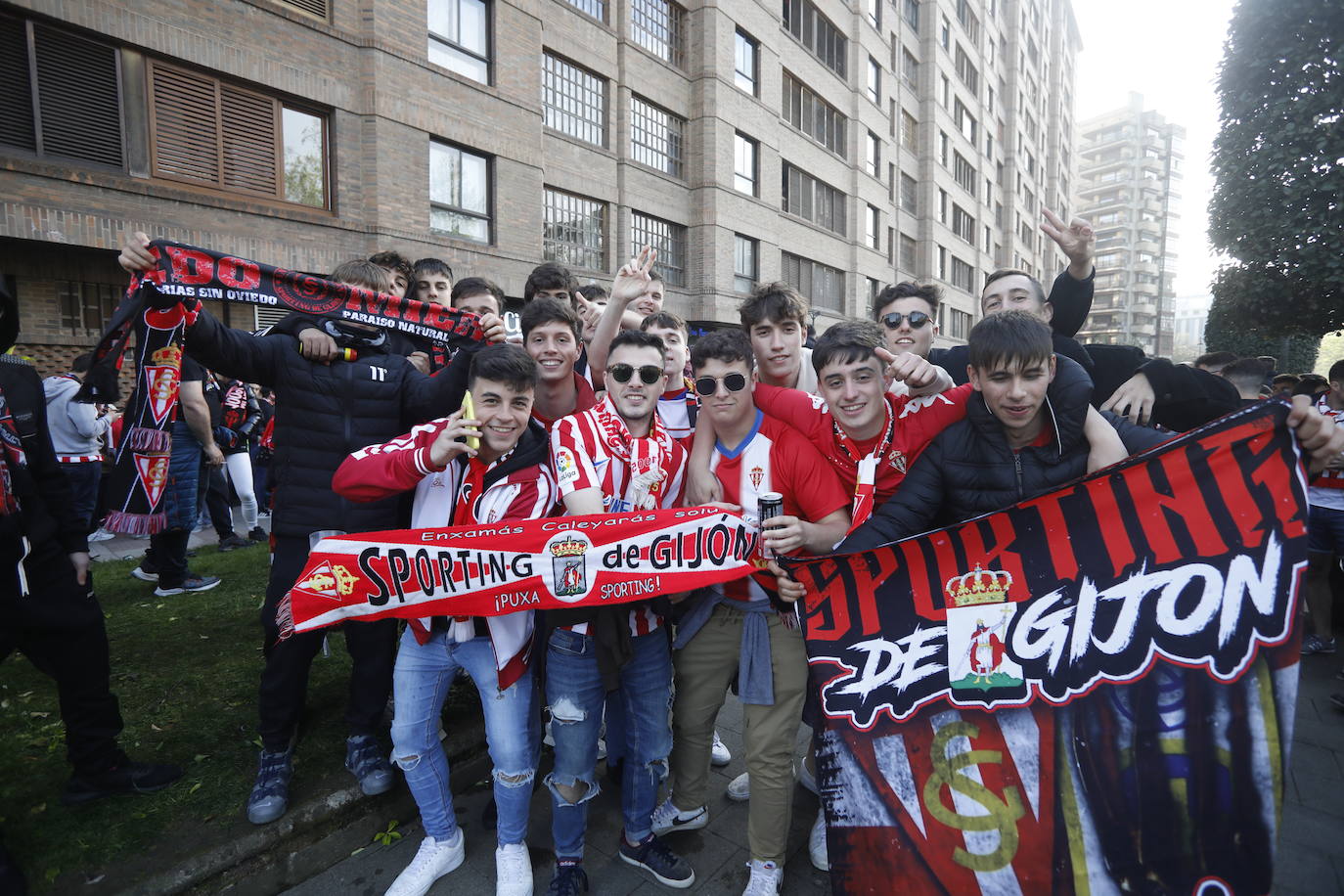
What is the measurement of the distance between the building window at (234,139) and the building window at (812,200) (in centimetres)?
1580

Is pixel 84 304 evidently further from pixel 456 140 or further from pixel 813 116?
pixel 813 116

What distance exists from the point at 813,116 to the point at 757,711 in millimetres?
26478

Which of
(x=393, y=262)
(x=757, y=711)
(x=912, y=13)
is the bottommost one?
(x=757, y=711)

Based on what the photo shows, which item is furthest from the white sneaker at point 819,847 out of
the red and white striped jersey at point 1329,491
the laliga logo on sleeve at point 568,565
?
the red and white striped jersey at point 1329,491

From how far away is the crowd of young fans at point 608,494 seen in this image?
276cm

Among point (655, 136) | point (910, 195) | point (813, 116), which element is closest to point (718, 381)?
point (655, 136)

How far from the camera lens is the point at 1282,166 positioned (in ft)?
42.8

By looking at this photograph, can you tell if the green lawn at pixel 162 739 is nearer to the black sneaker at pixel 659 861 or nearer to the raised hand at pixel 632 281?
the black sneaker at pixel 659 861

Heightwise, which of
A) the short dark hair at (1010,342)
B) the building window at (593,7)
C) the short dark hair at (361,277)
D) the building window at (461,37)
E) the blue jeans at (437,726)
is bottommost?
the blue jeans at (437,726)

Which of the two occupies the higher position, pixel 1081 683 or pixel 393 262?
pixel 393 262

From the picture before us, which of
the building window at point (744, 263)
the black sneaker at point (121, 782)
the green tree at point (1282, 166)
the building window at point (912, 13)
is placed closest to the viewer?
the black sneaker at point (121, 782)

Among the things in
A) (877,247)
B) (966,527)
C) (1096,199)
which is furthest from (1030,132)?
(966,527)

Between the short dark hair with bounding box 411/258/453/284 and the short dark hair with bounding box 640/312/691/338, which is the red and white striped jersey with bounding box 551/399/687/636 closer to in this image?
the short dark hair with bounding box 640/312/691/338

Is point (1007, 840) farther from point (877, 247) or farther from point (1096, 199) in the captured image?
point (1096, 199)
